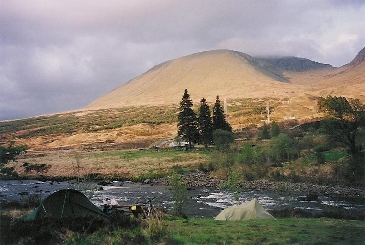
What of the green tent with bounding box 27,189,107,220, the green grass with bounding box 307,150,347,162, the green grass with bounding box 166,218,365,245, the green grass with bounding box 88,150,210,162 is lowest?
the green grass with bounding box 307,150,347,162

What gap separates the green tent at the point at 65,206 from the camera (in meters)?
15.0

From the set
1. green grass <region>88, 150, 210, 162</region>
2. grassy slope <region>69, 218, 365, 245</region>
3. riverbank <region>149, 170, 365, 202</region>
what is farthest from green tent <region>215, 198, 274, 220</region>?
green grass <region>88, 150, 210, 162</region>

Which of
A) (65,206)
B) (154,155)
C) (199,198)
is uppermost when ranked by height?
(65,206)

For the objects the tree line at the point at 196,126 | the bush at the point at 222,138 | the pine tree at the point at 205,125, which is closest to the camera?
the bush at the point at 222,138

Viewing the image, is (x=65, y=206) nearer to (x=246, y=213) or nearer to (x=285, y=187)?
(x=246, y=213)

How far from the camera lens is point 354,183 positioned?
41406 mm

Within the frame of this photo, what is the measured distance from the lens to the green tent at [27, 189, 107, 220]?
15.0 metres

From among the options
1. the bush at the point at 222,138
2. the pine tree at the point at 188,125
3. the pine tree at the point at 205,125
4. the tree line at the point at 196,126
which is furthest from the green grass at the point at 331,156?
the pine tree at the point at 188,125

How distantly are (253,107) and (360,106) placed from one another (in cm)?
11751

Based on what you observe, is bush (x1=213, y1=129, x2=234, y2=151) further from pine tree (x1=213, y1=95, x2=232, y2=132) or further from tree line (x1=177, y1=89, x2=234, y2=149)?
pine tree (x1=213, y1=95, x2=232, y2=132)

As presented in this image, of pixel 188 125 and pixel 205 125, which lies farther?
pixel 205 125

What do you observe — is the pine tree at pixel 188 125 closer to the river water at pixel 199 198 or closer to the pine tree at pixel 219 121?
the pine tree at pixel 219 121

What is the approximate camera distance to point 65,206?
15406mm

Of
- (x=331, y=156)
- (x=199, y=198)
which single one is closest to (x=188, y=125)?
(x=331, y=156)
